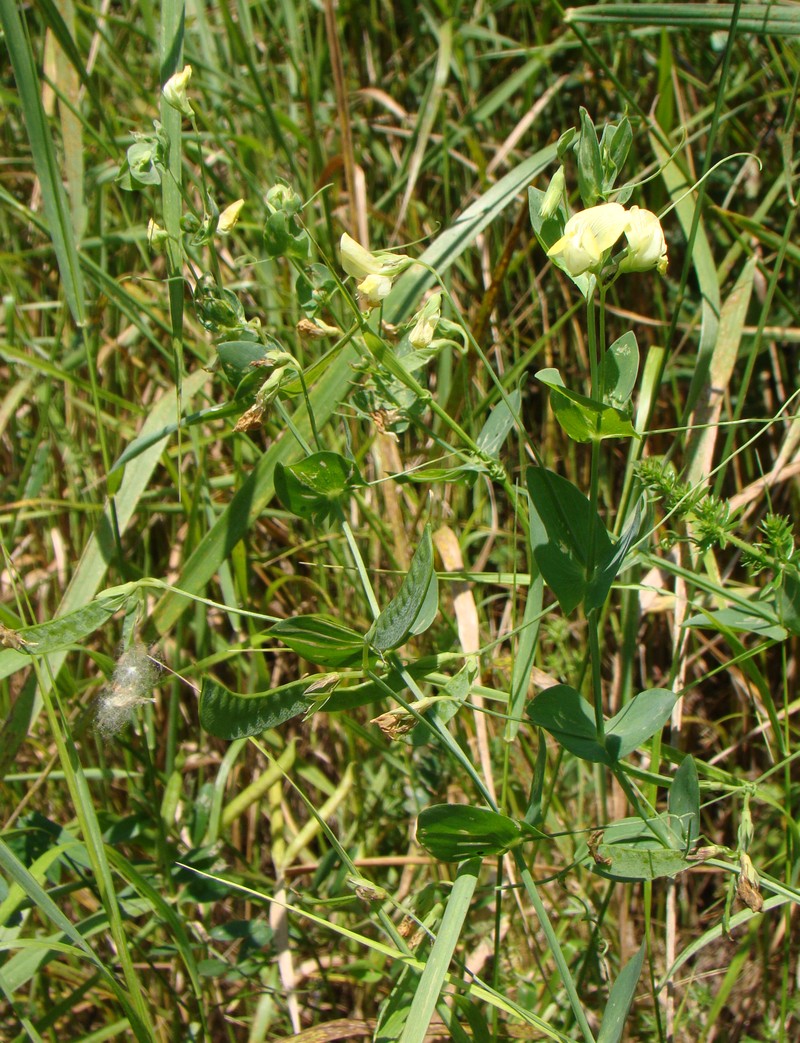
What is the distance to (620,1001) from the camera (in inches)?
33.3

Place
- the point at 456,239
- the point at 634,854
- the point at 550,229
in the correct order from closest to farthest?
the point at 550,229, the point at 634,854, the point at 456,239

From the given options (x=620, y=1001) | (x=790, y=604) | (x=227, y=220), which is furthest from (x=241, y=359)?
(x=620, y=1001)

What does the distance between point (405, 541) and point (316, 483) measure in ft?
1.57

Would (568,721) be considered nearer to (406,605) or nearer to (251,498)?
(406,605)

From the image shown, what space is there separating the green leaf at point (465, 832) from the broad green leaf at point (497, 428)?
39 cm

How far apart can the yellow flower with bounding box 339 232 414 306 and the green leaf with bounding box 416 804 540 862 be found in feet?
1.63

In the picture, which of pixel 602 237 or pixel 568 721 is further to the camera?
pixel 568 721

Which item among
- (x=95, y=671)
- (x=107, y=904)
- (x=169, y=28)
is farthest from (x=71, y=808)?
Answer: (x=169, y=28)

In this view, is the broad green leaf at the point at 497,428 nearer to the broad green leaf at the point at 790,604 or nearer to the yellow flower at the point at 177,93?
the broad green leaf at the point at 790,604

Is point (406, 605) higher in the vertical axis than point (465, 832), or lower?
higher

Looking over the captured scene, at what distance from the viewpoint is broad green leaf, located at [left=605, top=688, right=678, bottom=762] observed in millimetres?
852

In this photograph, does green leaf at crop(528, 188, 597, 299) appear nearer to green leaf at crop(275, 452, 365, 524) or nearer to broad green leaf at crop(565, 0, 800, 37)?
green leaf at crop(275, 452, 365, 524)

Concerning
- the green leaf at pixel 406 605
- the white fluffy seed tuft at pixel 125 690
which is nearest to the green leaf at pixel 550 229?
the green leaf at pixel 406 605

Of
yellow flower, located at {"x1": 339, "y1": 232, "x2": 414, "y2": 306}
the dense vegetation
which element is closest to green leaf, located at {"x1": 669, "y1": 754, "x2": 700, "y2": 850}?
the dense vegetation
